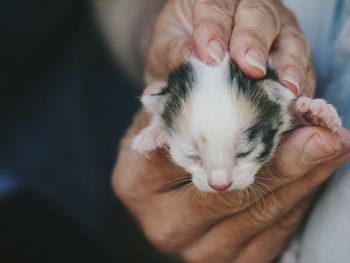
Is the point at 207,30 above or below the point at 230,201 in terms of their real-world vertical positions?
above

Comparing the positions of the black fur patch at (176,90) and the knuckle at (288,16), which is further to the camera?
the knuckle at (288,16)

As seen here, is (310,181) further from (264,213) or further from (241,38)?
(241,38)

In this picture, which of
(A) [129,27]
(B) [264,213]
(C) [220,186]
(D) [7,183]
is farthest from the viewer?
(A) [129,27]

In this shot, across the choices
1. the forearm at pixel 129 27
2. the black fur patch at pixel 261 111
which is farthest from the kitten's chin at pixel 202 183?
the forearm at pixel 129 27

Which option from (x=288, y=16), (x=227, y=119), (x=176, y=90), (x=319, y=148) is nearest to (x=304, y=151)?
(x=319, y=148)

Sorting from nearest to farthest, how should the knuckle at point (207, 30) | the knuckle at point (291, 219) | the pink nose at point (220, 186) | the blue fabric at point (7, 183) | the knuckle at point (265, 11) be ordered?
the pink nose at point (220, 186) < the knuckle at point (207, 30) < the knuckle at point (265, 11) < the knuckle at point (291, 219) < the blue fabric at point (7, 183)

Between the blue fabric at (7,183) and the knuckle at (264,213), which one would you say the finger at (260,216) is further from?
the blue fabric at (7,183)

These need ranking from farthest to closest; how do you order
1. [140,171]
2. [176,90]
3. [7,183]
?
[7,183] → [140,171] → [176,90]

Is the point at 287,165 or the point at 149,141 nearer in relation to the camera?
the point at 287,165
